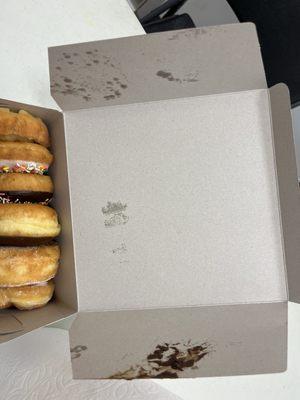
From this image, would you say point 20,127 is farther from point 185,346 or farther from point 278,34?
point 278,34

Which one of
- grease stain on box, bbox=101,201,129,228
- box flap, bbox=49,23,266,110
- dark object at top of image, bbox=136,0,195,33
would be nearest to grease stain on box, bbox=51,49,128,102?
box flap, bbox=49,23,266,110

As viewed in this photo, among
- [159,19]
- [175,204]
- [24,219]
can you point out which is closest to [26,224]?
[24,219]

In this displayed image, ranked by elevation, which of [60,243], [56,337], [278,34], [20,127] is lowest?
[56,337]

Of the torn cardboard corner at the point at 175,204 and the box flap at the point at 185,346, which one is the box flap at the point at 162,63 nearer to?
the torn cardboard corner at the point at 175,204

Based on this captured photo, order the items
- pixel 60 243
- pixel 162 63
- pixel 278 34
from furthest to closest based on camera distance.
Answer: pixel 278 34
pixel 60 243
pixel 162 63

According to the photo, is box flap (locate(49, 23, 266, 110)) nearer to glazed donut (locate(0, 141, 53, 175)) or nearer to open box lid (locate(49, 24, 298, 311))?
open box lid (locate(49, 24, 298, 311))

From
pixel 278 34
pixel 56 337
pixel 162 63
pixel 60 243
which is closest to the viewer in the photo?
pixel 162 63
